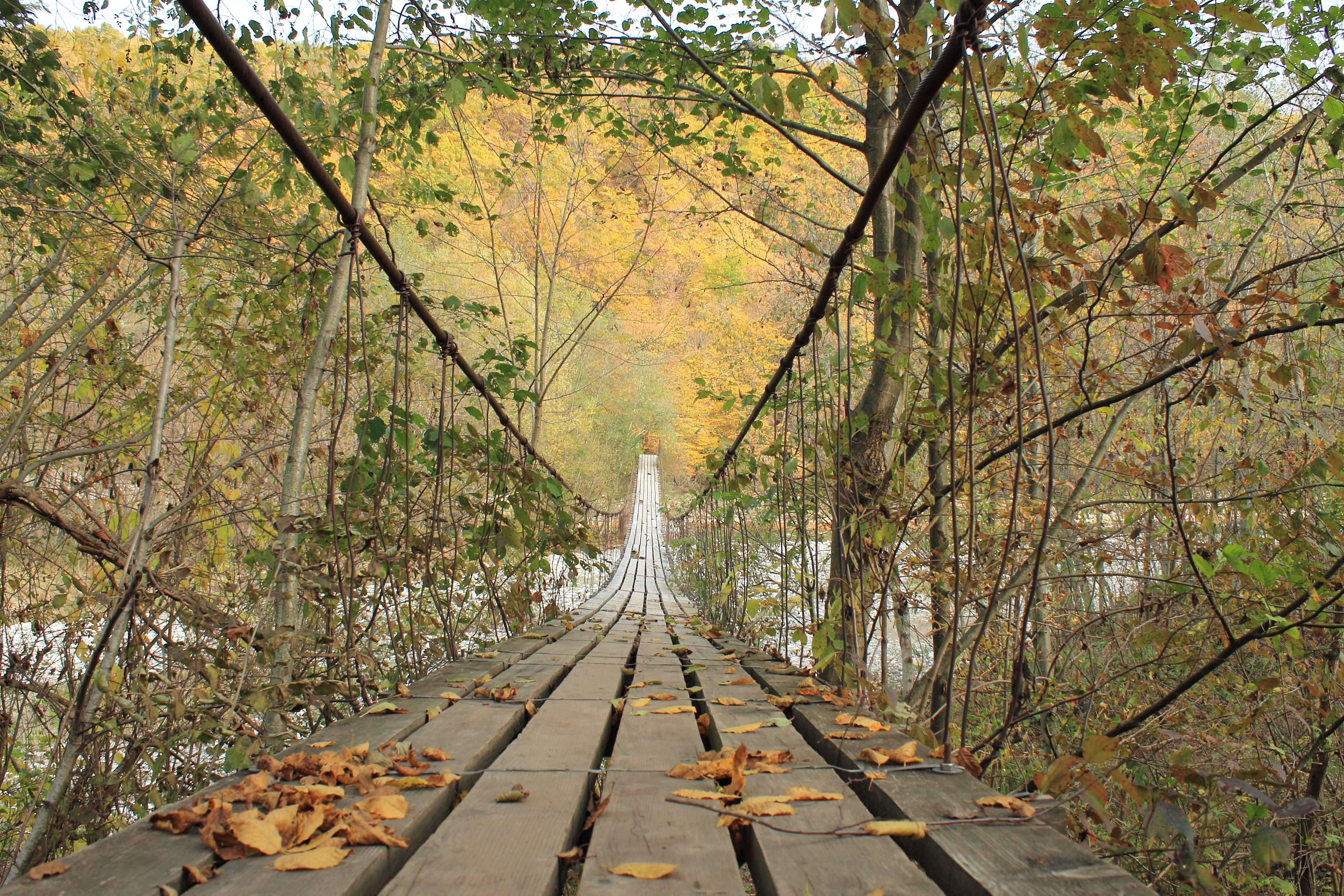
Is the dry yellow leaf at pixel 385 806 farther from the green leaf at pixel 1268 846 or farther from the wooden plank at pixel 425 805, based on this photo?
the green leaf at pixel 1268 846

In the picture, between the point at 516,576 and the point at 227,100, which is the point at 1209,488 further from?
the point at 227,100

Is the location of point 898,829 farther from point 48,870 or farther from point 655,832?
point 48,870

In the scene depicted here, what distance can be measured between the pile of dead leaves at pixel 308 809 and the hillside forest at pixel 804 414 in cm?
53

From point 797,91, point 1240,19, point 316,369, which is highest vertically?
point 1240,19

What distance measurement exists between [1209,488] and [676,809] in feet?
10.2

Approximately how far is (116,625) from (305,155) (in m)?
0.98

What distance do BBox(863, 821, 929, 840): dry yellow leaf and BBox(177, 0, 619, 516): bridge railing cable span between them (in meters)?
1.25

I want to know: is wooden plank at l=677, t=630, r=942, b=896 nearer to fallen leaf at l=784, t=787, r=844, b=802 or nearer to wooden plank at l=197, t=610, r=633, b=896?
fallen leaf at l=784, t=787, r=844, b=802

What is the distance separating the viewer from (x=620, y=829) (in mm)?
877

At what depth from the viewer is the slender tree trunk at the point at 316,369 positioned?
207 cm

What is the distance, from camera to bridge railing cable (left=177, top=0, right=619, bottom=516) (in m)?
1.01

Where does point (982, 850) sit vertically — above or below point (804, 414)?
below

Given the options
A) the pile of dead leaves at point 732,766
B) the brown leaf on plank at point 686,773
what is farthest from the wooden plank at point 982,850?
the brown leaf on plank at point 686,773

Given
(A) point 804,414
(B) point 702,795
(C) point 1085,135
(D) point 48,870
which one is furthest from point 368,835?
(A) point 804,414
